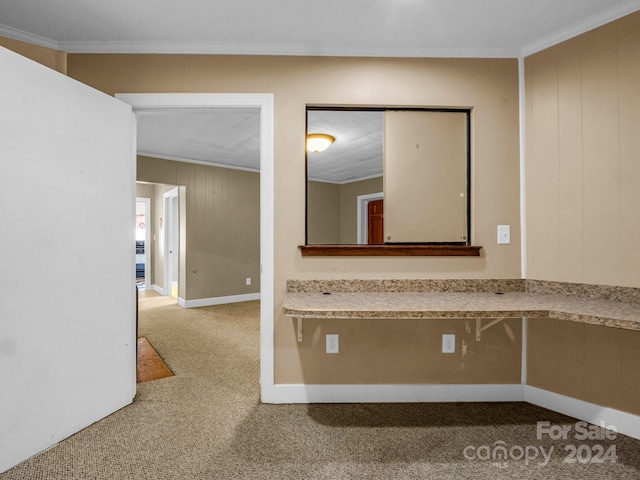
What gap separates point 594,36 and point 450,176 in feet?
3.57

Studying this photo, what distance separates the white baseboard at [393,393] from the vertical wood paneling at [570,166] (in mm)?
857

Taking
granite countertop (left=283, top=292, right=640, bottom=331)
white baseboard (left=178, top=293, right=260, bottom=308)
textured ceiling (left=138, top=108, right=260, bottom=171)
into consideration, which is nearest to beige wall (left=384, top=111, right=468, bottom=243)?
granite countertop (left=283, top=292, right=640, bottom=331)

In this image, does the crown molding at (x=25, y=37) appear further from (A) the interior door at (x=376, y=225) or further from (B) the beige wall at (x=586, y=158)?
(B) the beige wall at (x=586, y=158)

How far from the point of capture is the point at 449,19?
6.10 feet

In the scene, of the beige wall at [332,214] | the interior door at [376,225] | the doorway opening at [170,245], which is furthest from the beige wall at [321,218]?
the doorway opening at [170,245]

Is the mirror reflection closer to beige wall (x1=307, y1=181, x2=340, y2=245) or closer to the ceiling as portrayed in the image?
beige wall (x1=307, y1=181, x2=340, y2=245)

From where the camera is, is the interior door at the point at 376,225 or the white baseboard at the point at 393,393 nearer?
the white baseboard at the point at 393,393

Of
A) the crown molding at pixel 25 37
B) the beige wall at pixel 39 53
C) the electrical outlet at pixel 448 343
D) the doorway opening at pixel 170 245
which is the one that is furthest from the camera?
the doorway opening at pixel 170 245

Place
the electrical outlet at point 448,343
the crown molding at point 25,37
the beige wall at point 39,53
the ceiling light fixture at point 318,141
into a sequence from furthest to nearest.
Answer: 1. the ceiling light fixture at point 318,141
2. the electrical outlet at point 448,343
3. the crown molding at point 25,37
4. the beige wall at point 39,53

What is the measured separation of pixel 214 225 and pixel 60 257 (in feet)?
12.4

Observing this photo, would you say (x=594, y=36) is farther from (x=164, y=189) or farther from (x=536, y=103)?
(x=164, y=189)

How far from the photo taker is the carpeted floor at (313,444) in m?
1.48

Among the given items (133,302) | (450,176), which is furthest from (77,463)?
(450,176)

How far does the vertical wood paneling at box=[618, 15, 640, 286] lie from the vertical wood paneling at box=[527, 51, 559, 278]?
0.99ft
